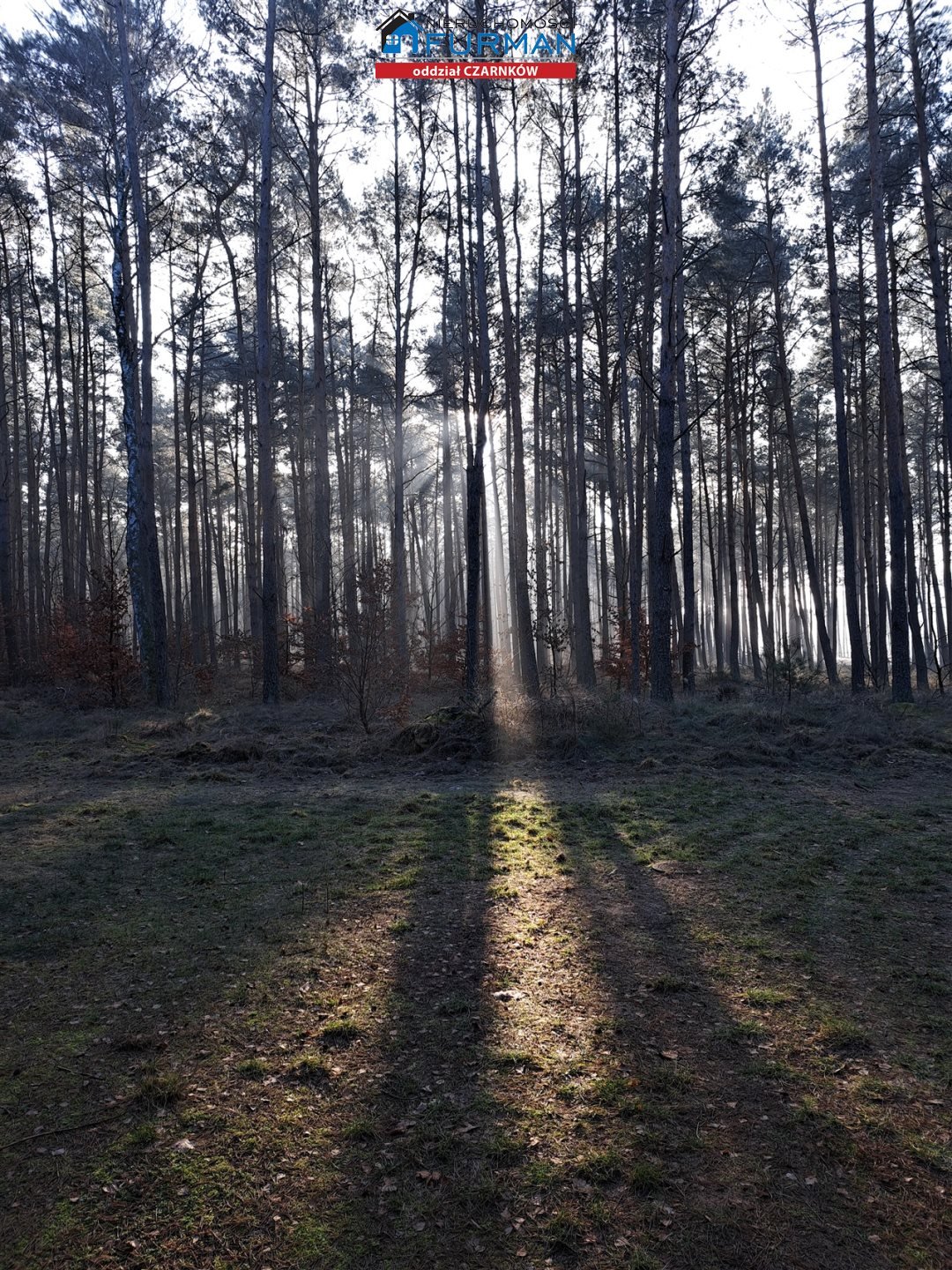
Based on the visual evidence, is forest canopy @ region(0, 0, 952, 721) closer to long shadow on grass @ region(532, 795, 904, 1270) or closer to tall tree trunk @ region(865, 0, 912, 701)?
tall tree trunk @ region(865, 0, 912, 701)

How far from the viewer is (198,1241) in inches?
88.4

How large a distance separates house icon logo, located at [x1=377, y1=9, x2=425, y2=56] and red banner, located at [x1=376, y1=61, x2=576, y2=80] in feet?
1.22

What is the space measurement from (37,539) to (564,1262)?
28343 mm

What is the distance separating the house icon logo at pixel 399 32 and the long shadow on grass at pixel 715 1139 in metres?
17.3

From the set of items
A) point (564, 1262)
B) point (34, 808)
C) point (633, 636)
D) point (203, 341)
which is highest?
point (203, 341)

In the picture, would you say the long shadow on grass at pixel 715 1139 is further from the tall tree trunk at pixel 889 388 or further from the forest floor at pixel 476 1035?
the tall tree trunk at pixel 889 388

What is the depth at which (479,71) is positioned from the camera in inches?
532

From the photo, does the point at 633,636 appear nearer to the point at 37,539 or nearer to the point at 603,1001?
the point at 603,1001

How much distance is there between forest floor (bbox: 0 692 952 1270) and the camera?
2301 mm

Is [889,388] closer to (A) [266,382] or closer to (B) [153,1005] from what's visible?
(A) [266,382]

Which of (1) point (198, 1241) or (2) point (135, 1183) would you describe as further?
(2) point (135, 1183)

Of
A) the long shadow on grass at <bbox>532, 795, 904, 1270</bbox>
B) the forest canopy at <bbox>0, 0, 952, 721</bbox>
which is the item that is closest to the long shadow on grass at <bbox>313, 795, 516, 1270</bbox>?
the long shadow on grass at <bbox>532, 795, 904, 1270</bbox>

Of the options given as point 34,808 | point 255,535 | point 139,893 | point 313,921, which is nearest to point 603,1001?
point 313,921

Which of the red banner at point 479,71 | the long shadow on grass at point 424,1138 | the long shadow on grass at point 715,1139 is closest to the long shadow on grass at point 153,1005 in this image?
the long shadow on grass at point 424,1138
